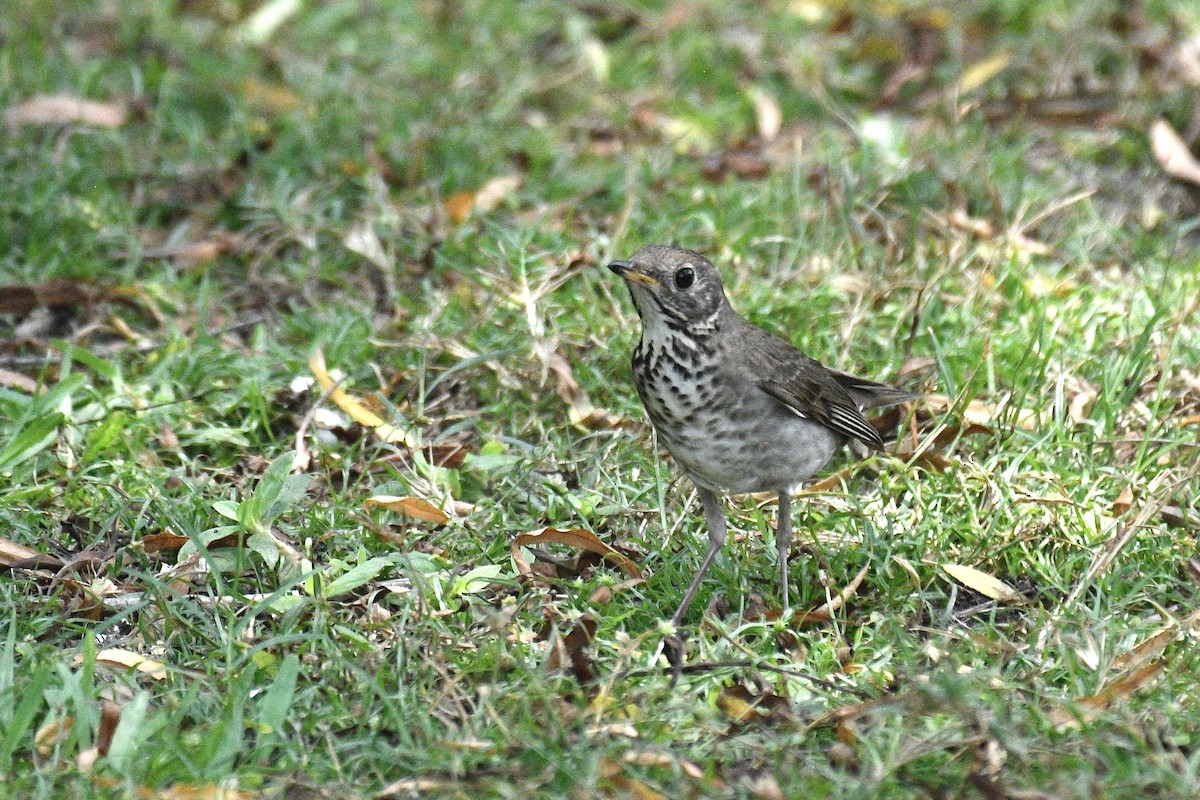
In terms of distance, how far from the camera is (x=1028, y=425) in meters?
5.83

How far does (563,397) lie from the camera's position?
6070 mm

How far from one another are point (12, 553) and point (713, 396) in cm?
234

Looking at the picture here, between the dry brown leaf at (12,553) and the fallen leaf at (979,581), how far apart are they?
3004mm

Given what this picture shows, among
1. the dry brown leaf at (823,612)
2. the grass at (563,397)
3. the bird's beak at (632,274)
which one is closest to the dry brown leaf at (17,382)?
the grass at (563,397)

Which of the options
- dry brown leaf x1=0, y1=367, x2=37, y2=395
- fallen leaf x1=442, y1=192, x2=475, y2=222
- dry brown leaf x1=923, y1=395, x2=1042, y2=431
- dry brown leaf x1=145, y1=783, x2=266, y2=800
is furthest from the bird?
dry brown leaf x1=0, y1=367, x2=37, y2=395

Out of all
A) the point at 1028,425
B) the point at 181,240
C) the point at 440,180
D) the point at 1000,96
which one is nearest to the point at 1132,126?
the point at 1000,96

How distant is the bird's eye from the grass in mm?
898

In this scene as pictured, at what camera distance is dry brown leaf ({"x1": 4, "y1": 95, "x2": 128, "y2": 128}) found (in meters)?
7.84

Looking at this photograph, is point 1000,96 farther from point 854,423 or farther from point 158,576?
point 158,576

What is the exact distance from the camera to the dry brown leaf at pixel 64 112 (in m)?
7.84

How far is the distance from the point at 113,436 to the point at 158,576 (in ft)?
2.70

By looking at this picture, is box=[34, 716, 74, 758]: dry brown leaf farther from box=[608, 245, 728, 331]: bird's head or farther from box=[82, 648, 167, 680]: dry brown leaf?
box=[608, 245, 728, 331]: bird's head

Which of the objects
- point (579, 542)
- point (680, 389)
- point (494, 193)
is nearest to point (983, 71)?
point (494, 193)

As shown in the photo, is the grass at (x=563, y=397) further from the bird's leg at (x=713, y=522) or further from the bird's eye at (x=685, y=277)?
the bird's eye at (x=685, y=277)
